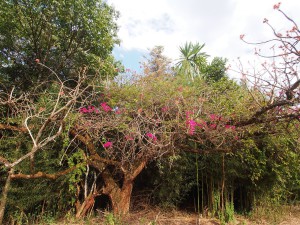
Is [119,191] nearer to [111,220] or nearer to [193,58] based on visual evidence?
[111,220]

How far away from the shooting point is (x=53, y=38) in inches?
225

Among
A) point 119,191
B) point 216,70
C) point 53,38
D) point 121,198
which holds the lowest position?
point 121,198

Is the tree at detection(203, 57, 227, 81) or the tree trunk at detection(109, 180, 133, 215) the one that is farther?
the tree at detection(203, 57, 227, 81)

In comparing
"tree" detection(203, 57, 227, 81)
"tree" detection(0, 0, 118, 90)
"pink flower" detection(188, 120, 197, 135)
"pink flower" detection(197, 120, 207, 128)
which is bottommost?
"pink flower" detection(188, 120, 197, 135)

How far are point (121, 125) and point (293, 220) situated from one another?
4341 mm

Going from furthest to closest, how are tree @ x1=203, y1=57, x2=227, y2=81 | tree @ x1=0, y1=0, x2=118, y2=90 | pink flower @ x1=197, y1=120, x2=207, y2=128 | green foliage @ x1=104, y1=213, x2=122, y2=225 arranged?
tree @ x1=203, y1=57, x2=227, y2=81
tree @ x1=0, y1=0, x2=118, y2=90
green foliage @ x1=104, y1=213, x2=122, y2=225
pink flower @ x1=197, y1=120, x2=207, y2=128

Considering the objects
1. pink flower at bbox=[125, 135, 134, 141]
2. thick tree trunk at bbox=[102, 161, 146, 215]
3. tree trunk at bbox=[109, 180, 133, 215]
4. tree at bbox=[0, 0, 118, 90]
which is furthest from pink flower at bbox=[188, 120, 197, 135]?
tree at bbox=[0, 0, 118, 90]

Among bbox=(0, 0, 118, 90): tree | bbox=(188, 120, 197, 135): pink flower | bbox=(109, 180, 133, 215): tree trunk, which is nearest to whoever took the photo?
bbox=(188, 120, 197, 135): pink flower

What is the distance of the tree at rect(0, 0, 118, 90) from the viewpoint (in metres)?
5.33

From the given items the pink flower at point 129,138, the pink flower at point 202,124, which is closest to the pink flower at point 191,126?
the pink flower at point 202,124

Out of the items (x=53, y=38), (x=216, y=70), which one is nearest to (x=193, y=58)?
(x=216, y=70)

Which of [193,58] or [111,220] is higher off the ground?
[193,58]

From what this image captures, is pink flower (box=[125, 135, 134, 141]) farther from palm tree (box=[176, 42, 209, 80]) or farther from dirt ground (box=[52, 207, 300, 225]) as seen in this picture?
palm tree (box=[176, 42, 209, 80])

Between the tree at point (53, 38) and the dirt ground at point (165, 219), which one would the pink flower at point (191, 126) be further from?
the tree at point (53, 38)
